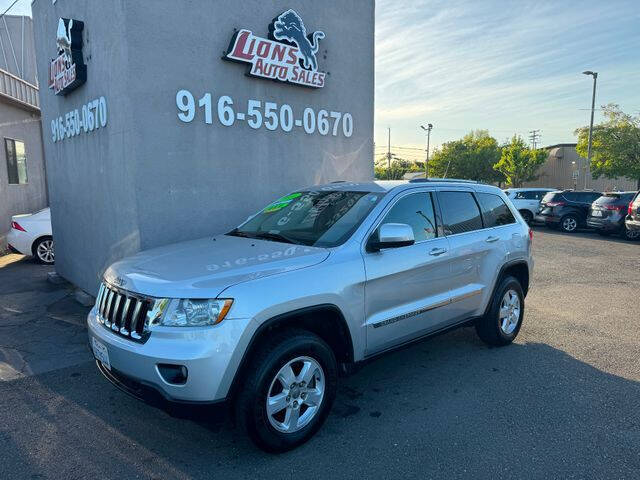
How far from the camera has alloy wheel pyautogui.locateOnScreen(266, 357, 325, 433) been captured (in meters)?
3.01

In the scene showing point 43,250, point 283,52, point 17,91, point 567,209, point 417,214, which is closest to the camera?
A: point 417,214

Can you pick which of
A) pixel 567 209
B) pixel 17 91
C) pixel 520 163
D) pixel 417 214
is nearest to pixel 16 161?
pixel 17 91

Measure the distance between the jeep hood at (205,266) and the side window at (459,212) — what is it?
157 centimetres

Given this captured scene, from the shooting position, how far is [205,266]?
125 inches

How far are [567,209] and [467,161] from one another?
41998mm

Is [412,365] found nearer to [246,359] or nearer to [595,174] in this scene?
[246,359]

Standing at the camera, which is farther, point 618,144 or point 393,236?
point 618,144

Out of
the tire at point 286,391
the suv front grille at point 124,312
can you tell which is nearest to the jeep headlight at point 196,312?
the suv front grille at point 124,312

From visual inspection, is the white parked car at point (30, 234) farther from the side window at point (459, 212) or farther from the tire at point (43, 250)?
the side window at point (459, 212)

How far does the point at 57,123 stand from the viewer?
764 centimetres

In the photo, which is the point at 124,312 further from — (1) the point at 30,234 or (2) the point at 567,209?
(2) the point at 567,209

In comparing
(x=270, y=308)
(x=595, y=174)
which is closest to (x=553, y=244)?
(x=270, y=308)

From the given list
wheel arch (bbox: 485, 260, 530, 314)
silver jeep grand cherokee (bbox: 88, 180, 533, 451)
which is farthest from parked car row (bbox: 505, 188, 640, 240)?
silver jeep grand cherokee (bbox: 88, 180, 533, 451)

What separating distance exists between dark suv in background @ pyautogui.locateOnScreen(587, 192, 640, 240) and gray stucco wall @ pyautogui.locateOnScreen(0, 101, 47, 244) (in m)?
17.2
